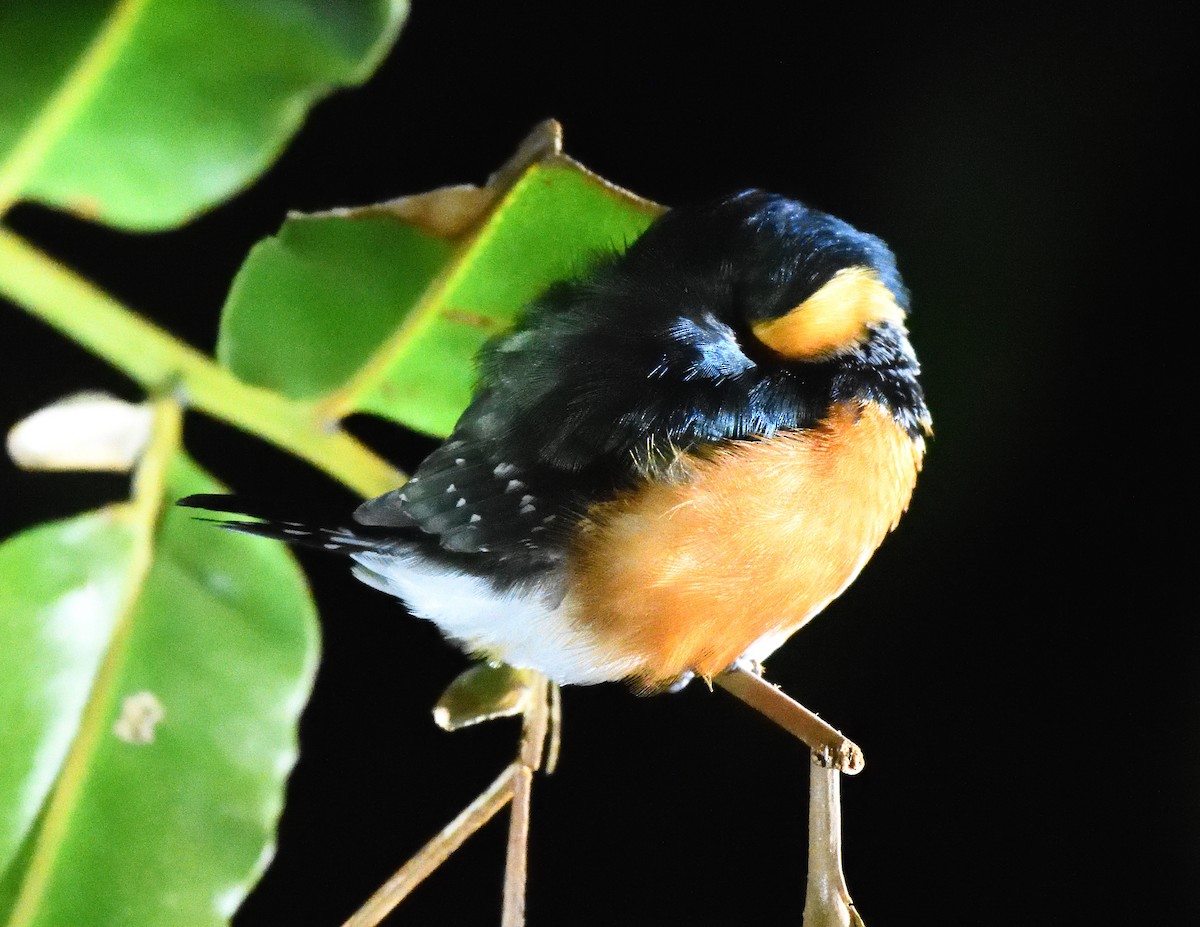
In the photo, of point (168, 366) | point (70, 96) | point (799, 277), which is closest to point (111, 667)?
point (168, 366)

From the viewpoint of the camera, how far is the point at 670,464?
0.45 metres

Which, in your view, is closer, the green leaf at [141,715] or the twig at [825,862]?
the twig at [825,862]

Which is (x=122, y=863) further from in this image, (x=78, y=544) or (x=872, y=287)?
(x=872, y=287)

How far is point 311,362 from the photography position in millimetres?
546

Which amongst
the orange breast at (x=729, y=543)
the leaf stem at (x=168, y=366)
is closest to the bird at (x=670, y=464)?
the orange breast at (x=729, y=543)

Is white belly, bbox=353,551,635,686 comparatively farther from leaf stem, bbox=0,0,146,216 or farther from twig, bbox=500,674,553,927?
leaf stem, bbox=0,0,146,216

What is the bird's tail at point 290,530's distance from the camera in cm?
42

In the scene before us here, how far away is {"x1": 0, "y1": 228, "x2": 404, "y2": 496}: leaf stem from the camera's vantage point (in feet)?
1.80

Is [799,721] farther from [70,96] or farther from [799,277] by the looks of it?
[70,96]

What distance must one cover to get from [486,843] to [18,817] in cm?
28

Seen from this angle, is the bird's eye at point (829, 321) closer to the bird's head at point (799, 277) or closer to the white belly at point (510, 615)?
the bird's head at point (799, 277)

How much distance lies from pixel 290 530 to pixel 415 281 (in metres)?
0.13

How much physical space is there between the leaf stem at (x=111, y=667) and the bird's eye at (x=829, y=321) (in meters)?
0.30

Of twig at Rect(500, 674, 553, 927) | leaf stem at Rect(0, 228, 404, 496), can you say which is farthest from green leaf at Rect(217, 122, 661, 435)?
twig at Rect(500, 674, 553, 927)
